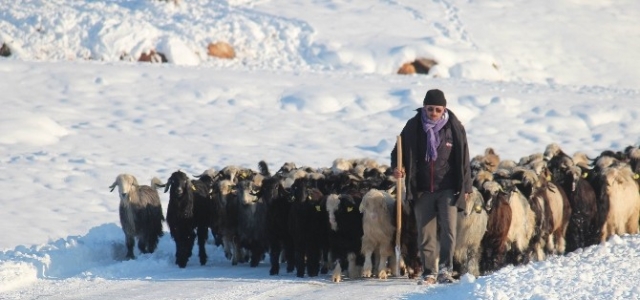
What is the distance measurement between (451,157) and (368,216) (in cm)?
155

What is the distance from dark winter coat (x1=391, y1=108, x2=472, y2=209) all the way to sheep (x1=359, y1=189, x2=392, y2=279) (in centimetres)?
107

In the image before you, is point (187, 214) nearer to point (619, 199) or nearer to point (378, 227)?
point (378, 227)

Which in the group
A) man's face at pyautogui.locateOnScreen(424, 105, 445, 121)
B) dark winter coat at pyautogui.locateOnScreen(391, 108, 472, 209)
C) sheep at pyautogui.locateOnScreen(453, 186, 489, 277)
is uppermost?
man's face at pyautogui.locateOnScreen(424, 105, 445, 121)

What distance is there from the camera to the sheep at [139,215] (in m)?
16.7

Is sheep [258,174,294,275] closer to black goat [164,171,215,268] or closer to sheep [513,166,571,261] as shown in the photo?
black goat [164,171,215,268]

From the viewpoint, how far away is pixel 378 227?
1351 centimetres

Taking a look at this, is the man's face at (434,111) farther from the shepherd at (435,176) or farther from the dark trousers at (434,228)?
the dark trousers at (434,228)

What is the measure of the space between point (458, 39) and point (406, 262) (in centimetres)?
3145

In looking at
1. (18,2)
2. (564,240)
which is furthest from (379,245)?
(18,2)

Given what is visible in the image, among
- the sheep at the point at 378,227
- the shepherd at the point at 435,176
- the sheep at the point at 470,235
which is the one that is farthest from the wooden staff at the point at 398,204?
the sheep at the point at 470,235

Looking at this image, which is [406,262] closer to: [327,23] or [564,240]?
[564,240]

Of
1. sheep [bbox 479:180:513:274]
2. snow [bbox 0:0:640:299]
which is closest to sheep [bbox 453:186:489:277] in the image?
sheep [bbox 479:180:513:274]

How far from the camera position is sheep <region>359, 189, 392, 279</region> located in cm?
1351

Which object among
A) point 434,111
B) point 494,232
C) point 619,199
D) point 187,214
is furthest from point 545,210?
point 187,214
